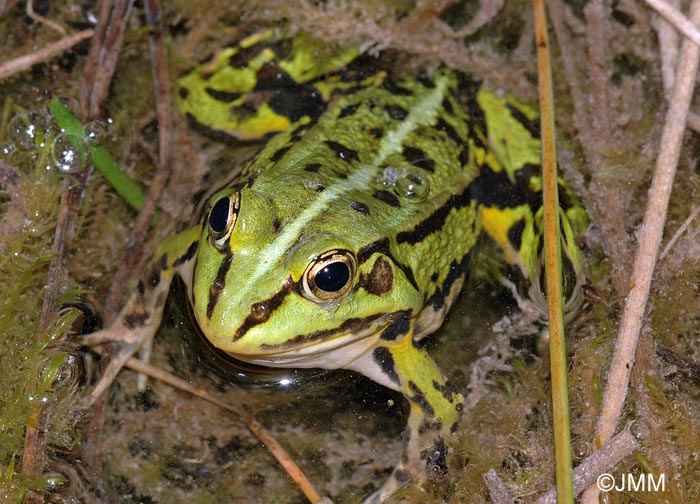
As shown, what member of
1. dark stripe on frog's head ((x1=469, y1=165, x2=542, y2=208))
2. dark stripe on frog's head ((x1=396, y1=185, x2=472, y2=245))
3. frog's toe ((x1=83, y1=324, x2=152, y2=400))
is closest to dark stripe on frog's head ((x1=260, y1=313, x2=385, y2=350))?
dark stripe on frog's head ((x1=396, y1=185, x2=472, y2=245))

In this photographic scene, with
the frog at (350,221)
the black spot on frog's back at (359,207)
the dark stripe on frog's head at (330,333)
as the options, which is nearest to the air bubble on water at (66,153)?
the frog at (350,221)

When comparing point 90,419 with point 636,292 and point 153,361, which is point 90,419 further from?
point 636,292

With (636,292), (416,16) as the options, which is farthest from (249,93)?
(636,292)

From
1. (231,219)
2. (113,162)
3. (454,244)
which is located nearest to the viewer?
(231,219)

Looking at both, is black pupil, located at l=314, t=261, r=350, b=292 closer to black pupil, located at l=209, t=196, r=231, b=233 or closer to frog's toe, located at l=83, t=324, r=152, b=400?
black pupil, located at l=209, t=196, r=231, b=233

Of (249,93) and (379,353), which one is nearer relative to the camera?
(379,353)

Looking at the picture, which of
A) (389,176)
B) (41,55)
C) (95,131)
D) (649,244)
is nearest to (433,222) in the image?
(389,176)

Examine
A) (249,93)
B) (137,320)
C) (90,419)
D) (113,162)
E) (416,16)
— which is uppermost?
(416,16)
